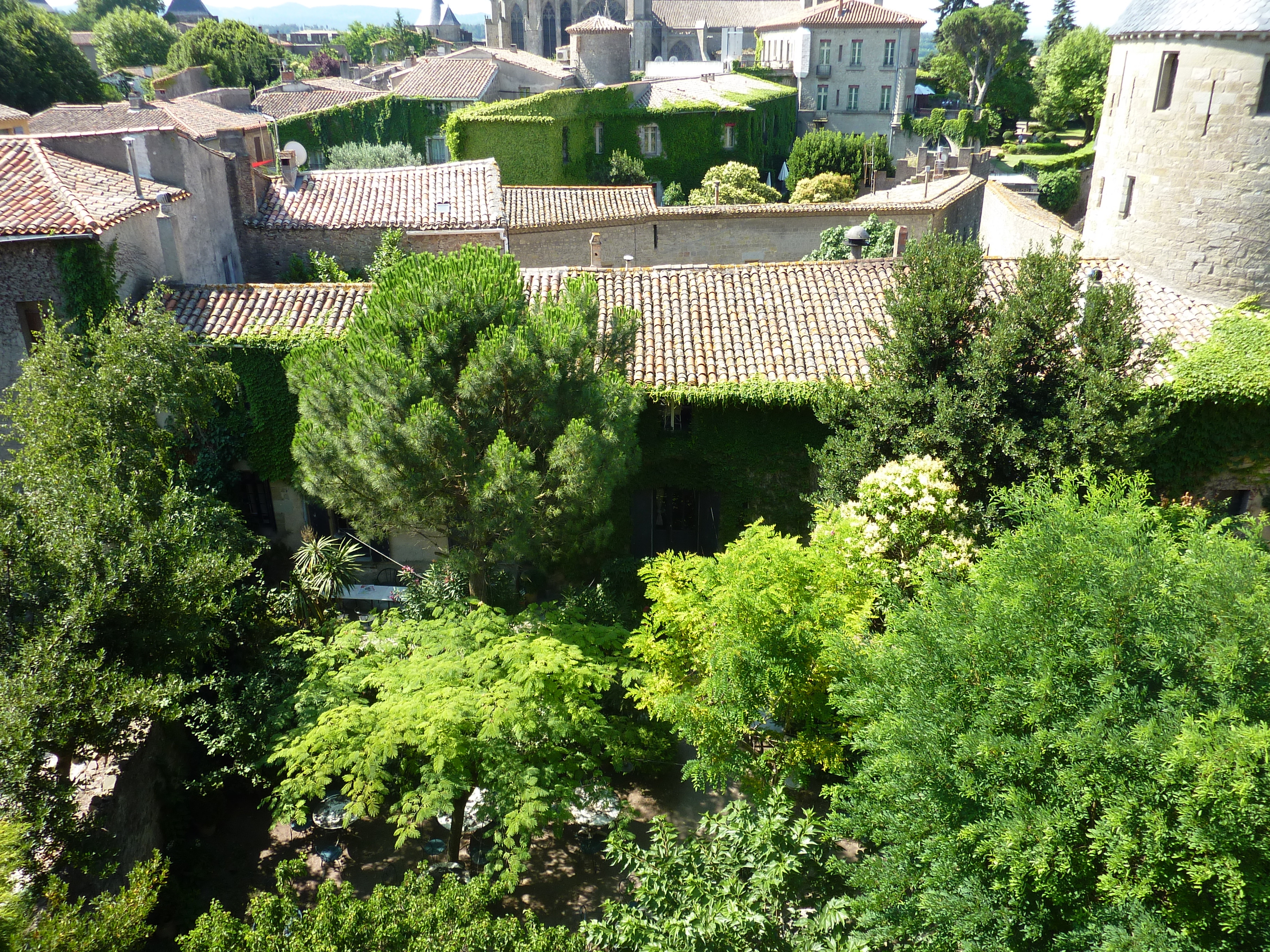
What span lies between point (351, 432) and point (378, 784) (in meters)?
4.28

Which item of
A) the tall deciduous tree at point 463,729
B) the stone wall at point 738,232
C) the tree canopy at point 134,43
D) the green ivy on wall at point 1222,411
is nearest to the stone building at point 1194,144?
the green ivy on wall at point 1222,411

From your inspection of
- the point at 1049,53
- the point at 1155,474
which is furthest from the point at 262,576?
the point at 1049,53

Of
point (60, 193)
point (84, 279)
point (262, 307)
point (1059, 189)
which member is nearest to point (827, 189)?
point (1059, 189)

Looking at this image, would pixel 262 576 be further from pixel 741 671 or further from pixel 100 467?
pixel 741 671

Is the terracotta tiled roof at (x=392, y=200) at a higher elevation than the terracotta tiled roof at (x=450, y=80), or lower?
lower

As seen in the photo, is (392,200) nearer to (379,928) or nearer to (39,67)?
(379,928)

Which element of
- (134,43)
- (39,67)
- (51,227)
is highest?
(134,43)

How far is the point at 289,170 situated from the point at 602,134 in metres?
25.4

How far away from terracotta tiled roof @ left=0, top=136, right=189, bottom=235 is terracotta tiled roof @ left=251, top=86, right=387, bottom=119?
106ft

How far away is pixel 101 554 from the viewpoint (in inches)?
407

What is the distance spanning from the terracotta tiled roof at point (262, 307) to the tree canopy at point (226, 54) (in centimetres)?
5480

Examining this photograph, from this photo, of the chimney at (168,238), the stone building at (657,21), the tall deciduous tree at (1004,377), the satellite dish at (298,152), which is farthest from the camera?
the stone building at (657,21)

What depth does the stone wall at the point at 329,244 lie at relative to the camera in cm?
2330

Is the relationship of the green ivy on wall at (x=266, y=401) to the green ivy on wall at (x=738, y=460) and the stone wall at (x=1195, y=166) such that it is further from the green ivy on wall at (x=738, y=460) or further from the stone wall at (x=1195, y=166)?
the stone wall at (x=1195, y=166)
